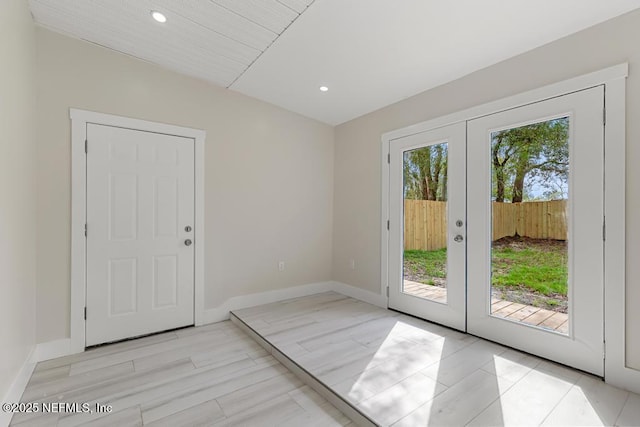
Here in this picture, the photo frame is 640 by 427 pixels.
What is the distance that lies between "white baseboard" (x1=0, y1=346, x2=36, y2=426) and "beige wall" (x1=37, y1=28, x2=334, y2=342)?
0.29 meters

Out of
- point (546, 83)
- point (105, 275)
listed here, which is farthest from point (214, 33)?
point (546, 83)

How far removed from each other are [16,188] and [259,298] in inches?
95.1

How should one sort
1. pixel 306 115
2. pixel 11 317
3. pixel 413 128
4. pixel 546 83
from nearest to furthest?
pixel 11 317 → pixel 546 83 → pixel 413 128 → pixel 306 115

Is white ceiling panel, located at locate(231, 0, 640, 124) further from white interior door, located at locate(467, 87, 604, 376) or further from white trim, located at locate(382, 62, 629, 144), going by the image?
white interior door, located at locate(467, 87, 604, 376)

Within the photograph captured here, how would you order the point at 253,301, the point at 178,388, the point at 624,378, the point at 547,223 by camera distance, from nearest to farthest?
the point at 624,378
the point at 178,388
the point at 547,223
the point at 253,301

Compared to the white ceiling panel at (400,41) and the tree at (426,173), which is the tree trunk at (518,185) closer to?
the tree at (426,173)

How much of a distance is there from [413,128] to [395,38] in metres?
1.06

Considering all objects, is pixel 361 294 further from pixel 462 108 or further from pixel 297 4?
pixel 297 4

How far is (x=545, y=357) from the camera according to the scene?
227cm

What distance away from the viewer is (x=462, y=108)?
280 cm

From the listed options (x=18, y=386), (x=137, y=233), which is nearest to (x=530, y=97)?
(x=137, y=233)

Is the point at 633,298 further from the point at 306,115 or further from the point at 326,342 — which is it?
the point at 306,115

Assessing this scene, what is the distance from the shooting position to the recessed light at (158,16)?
2250mm

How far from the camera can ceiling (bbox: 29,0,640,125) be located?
2045mm
